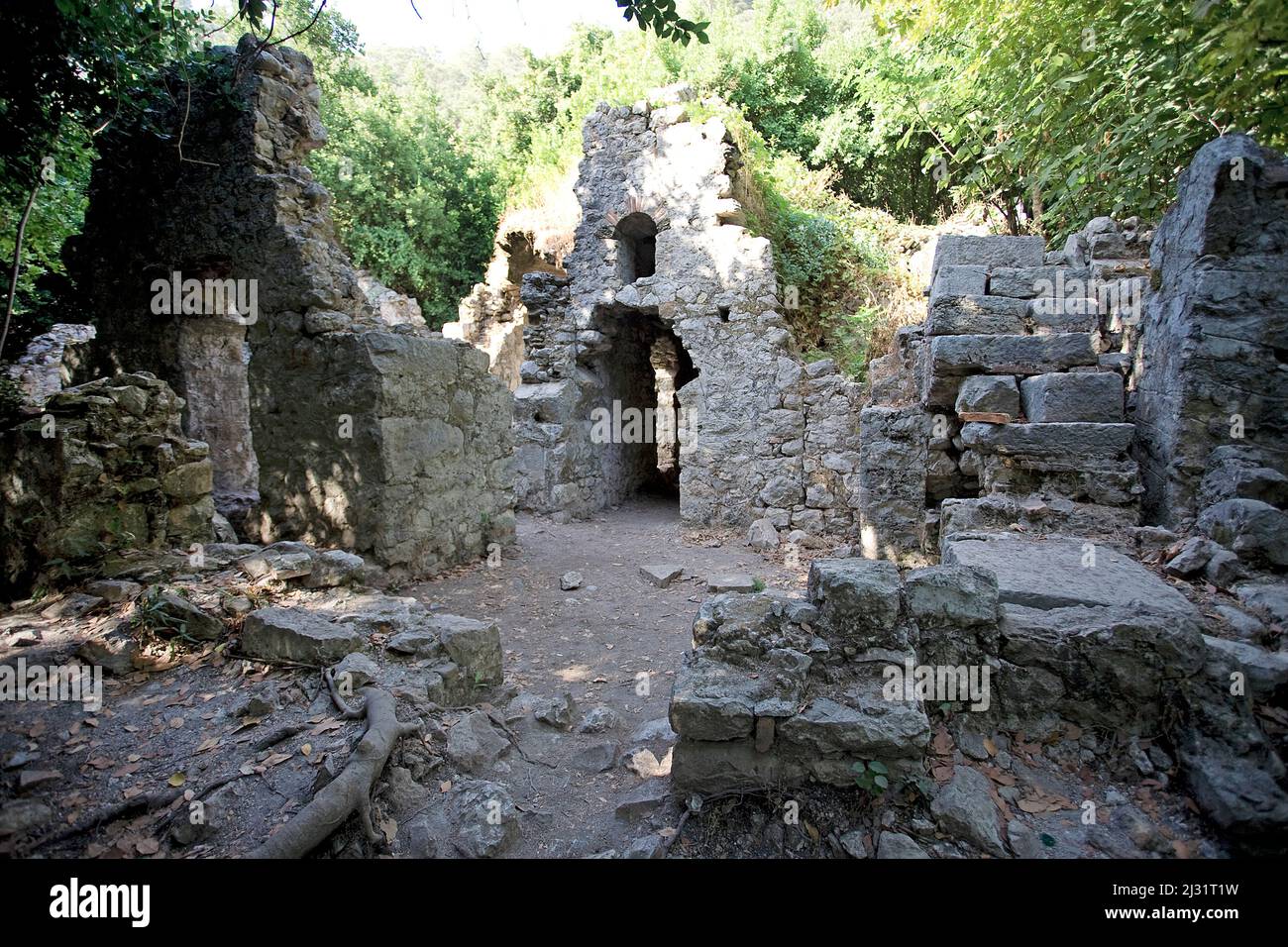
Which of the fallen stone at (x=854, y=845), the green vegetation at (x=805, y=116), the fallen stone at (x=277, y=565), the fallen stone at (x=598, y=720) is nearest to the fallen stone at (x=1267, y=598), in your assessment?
the fallen stone at (x=854, y=845)

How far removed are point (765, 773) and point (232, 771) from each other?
1962 millimetres

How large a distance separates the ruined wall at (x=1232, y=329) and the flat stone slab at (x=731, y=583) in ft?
9.61

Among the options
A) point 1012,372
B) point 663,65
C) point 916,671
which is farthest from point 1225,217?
point 663,65

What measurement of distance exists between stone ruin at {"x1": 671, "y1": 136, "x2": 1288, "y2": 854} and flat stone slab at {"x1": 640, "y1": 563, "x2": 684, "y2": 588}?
184 centimetres

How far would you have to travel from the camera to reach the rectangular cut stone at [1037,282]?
4.34 metres

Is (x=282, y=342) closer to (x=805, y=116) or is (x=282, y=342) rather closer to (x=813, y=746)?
(x=813, y=746)

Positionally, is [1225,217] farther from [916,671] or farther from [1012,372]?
[916,671]

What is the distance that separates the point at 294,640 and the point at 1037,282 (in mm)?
5198

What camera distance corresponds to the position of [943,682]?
7.40ft

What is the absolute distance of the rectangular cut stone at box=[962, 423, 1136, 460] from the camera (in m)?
3.57

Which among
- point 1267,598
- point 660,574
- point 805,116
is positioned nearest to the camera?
point 1267,598

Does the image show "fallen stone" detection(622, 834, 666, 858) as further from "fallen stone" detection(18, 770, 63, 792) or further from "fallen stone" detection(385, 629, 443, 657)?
"fallen stone" detection(18, 770, 63, 792)

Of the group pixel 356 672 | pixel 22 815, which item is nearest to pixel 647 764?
pixel 356 672

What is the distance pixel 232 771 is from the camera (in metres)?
2.30
